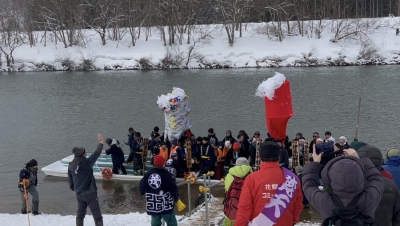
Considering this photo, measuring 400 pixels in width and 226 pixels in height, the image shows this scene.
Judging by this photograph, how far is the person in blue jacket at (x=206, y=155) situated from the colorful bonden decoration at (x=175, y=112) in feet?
3.14

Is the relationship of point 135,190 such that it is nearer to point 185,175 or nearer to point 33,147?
point 185,175

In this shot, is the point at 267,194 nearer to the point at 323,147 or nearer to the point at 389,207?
the point at 323,147

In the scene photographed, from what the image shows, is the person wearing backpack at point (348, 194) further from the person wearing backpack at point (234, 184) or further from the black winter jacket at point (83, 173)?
the black winter jacket at point (83, 173)

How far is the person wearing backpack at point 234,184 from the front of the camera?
500 centimetres

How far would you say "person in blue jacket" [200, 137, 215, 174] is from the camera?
11445mm

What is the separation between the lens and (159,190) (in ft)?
19.2

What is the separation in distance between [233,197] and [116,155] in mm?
7529

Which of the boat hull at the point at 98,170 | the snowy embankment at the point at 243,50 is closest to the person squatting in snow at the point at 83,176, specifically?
the boat hull at the point at 98,170

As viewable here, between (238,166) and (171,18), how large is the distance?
47.3 m

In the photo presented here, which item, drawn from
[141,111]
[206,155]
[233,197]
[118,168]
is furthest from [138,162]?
[141,111]

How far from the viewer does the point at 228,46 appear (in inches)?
1917

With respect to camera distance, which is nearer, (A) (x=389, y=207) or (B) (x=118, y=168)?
(A) (x=389, y=207)

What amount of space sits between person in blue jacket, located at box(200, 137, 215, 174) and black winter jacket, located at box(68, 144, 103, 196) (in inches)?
183

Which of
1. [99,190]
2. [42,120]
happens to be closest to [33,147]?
[42,120]
